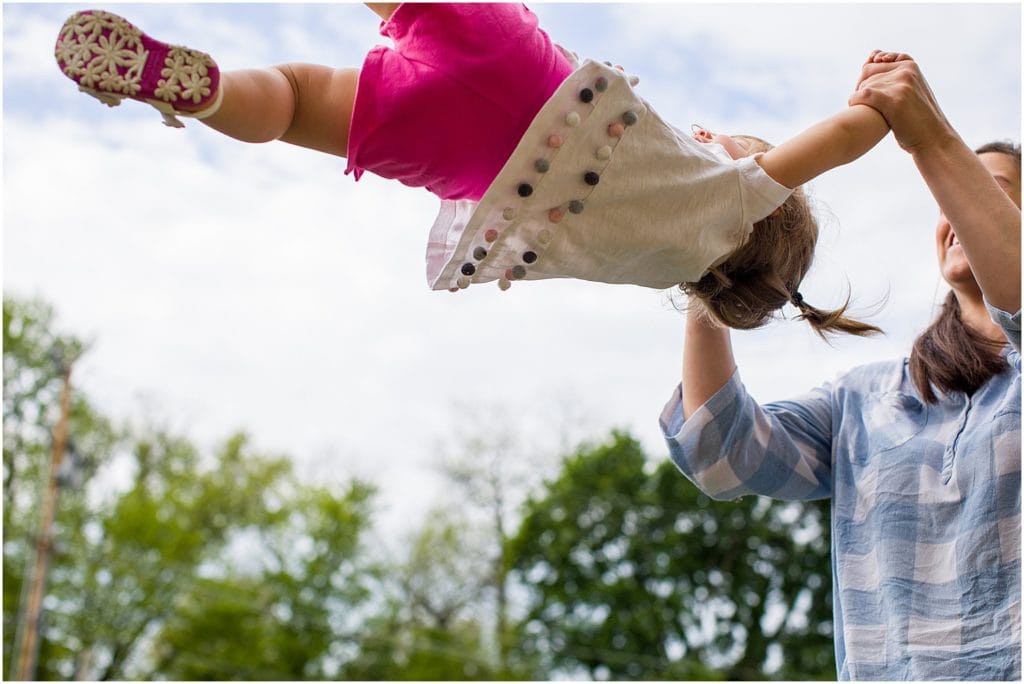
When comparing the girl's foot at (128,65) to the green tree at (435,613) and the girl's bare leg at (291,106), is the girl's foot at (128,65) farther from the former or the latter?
the green tree at (435,613)

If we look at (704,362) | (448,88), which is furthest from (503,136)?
(704,362)

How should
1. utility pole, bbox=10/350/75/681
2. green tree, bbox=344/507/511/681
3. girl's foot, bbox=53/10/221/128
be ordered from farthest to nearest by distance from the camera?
1. green tree, bbox=344/507/511/681
2. utility pole, bbox=10/350/75/681
3. girl's foot, bbox=53/10/221/128

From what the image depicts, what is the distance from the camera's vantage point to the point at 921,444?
141 cm

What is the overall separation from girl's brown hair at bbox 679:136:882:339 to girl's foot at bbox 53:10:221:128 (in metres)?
0.58

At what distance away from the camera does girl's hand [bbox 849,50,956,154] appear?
1012 millimetres

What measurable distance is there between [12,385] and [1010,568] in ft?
32.9

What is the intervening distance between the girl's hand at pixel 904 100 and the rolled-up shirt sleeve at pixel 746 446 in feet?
1.78

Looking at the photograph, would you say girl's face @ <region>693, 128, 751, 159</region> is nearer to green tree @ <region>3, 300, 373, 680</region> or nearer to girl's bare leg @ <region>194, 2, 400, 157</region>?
girl's bare leg @ <region>194, 2, 400, 157</region>

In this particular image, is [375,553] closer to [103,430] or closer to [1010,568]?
[103,430]

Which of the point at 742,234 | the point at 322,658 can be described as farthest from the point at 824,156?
the point at 322,658

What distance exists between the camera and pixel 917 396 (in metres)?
1.47

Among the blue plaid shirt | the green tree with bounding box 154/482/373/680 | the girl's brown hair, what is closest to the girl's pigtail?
the girl's brown hair

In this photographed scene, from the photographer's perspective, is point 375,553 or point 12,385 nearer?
point 12,385

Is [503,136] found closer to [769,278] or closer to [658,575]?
[769,278]
